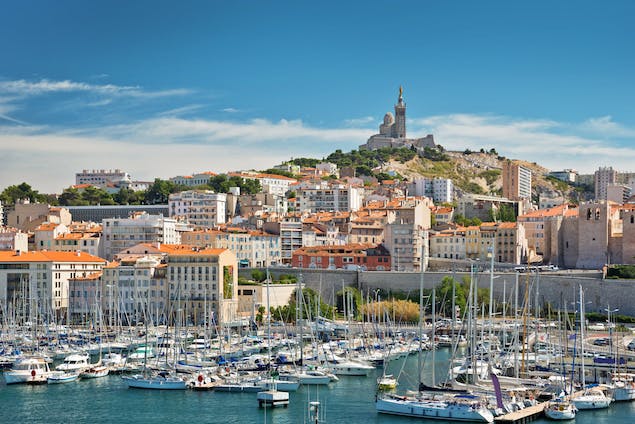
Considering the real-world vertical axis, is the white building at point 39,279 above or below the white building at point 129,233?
below

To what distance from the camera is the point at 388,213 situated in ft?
243

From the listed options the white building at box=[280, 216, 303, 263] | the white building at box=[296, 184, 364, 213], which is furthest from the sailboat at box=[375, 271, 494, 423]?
the white building at box=[296, 184, 364, 213]

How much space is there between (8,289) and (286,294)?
15.6 m

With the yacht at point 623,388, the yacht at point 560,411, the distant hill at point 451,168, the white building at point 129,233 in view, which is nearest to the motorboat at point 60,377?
the yacht at point 560,411

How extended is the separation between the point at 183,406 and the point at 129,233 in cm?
3612

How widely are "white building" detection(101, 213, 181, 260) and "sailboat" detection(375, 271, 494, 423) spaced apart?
39.4 m

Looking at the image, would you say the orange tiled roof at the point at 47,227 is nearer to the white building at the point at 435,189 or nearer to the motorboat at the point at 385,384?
the motorboat at the point at 385,384

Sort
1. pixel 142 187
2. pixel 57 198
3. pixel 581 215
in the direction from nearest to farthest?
1. pixel 581 215
2. pixel 57 198
3. pixel 142 187

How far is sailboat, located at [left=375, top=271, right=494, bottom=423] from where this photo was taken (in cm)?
2983

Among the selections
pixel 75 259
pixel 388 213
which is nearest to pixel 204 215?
pixel 388 213

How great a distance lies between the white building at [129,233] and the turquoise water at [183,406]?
30165mm

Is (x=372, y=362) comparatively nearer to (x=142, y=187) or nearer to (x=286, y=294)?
(x=286, y=294)

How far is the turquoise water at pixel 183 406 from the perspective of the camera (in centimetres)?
3166

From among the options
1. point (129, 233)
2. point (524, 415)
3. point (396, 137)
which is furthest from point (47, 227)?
point (396, 137)
